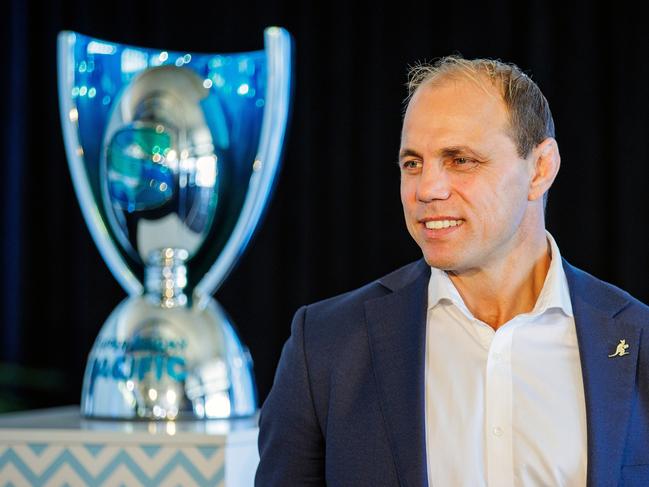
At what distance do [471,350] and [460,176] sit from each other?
0.25 metres

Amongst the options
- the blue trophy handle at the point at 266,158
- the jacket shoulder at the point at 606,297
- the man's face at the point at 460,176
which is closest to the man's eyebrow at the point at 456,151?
the man's face at the point at 460,176

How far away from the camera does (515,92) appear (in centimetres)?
160

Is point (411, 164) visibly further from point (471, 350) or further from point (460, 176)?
point (471, 350)

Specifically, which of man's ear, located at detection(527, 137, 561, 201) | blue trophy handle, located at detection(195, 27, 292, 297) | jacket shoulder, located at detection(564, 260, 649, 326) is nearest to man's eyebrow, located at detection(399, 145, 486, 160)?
man's ear, located at detection(527, 137, 561, 201)

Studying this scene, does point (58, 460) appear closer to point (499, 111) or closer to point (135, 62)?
point (135, 62)

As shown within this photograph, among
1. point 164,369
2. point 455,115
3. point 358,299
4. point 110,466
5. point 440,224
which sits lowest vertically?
point 110,466

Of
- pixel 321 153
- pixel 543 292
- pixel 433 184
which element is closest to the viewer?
pixel 433 184

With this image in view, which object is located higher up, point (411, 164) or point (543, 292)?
point (411, 164)

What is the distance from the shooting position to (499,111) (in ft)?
5.13

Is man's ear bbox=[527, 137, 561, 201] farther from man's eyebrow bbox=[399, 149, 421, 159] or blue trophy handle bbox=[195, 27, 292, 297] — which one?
blue trophy handle bbox=[195, 27, 292, 297]

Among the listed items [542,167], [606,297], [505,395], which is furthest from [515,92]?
[505,395]

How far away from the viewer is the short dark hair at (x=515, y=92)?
5.18 ft

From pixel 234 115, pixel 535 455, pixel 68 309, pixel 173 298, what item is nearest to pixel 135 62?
pixel 234 115

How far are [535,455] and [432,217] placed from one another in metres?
0.34
